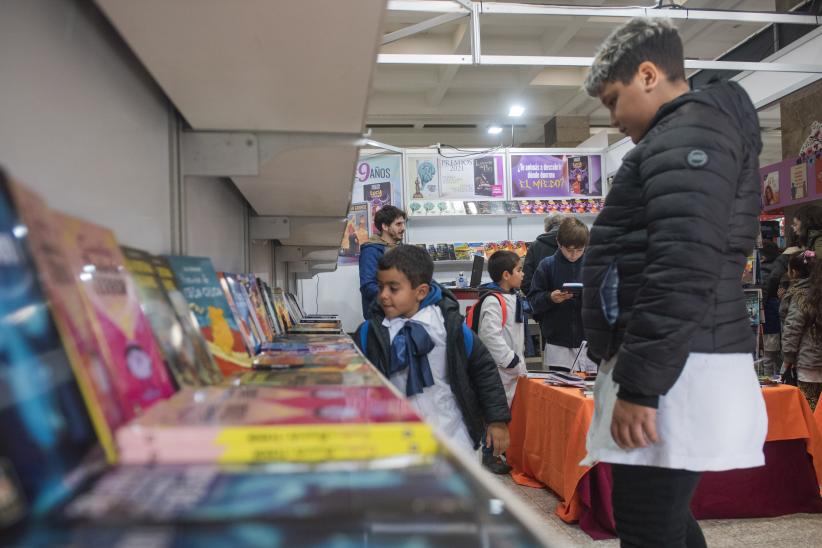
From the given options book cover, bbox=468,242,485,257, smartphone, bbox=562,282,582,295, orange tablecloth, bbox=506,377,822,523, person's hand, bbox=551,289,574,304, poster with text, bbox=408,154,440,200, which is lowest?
orange tablecloth, bbox=506,377,822,523

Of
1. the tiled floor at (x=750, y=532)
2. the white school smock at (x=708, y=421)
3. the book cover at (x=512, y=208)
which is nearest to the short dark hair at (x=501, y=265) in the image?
the tiled floor at (x=750, y=532)

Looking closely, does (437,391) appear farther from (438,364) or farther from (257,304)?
(257,304)

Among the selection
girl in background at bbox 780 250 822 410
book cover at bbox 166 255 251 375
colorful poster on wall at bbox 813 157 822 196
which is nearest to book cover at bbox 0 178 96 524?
book cover at bbox 166 255 251 375

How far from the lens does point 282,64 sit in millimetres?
834

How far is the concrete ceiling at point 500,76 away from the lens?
5.94m

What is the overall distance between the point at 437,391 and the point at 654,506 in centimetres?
76

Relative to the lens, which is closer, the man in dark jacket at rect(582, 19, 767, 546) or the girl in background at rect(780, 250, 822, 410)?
the man in dark jacket at rect(582, 19, 767, 546)

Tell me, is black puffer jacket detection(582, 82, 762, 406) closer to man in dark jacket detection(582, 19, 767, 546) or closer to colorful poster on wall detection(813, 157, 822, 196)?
man in dark jacket detection(582, 19, 767, 546)

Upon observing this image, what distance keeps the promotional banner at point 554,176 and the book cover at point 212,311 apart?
5454mm

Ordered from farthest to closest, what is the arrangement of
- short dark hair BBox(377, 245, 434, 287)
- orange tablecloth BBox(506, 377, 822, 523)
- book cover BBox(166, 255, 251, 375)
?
1. orange tablecloth BBox(506, 377, 822, 523)
2. short dark hair BBox(377, 245, 434, 287)
3. book cover BBox(166, 255, 251, 375)

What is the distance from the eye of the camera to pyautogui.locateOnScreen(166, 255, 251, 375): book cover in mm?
928

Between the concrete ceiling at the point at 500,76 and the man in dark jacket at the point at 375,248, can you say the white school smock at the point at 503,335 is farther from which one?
the concrete ceiling at the point at 500,76

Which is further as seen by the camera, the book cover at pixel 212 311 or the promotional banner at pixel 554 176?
the promotional banner at pixel 554 176

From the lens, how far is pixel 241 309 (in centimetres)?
125
